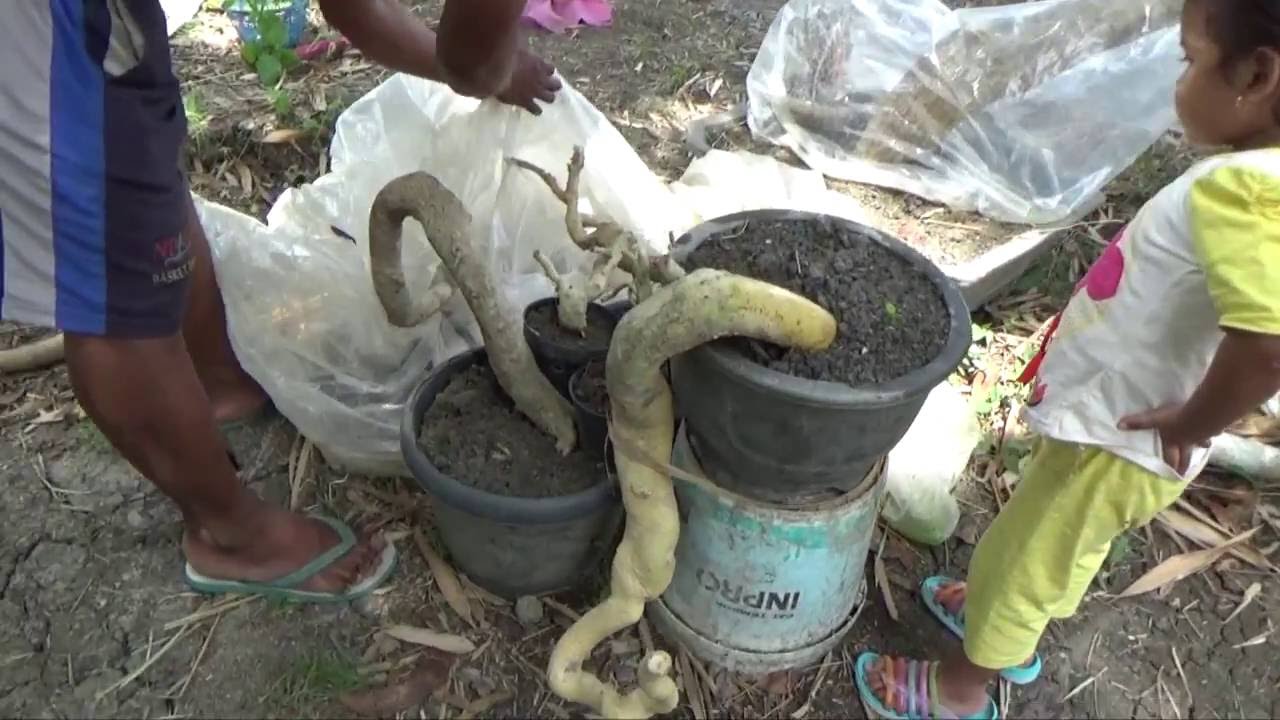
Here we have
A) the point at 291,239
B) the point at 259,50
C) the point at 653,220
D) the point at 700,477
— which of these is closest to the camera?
the point at 700,477

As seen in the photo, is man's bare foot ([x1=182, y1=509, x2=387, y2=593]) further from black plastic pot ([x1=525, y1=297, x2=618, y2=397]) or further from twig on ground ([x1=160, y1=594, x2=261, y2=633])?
black plastic pot ([x1=525, y1=297, x2=618, y2=397])

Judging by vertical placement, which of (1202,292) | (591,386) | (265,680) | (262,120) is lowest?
(265,680)

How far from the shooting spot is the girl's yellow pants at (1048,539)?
149cm

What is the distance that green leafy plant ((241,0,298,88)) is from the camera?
3.05m

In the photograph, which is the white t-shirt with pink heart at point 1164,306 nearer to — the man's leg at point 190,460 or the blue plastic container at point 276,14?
the man's leg at point 190,460

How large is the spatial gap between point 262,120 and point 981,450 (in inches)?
82.3

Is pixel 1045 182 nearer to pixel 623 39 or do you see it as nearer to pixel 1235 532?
pixel 1235 532

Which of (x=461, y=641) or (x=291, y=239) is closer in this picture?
(x=461, y=641)

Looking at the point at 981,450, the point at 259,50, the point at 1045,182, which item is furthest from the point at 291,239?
the point at 1045,182

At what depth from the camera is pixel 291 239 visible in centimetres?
212

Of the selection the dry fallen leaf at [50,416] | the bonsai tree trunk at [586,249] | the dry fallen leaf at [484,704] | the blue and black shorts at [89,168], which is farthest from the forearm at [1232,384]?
the dry fallen leaf at [50,416]

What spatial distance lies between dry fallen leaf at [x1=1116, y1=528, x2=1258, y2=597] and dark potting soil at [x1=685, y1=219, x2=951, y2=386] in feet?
3.15

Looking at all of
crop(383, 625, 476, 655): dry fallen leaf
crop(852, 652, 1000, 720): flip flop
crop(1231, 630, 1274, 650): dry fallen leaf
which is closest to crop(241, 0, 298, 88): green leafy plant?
crop(383, 625, 476, 655): dry fallen leaf

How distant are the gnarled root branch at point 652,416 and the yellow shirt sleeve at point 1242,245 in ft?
1.54
